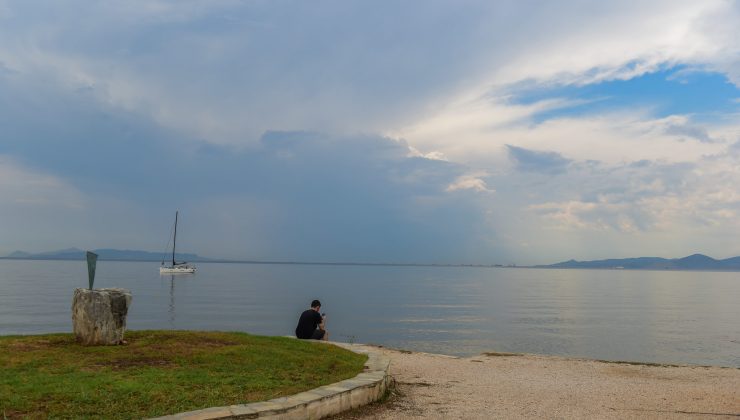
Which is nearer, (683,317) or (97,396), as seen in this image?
(97,396)

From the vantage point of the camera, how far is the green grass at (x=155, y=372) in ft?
28.3

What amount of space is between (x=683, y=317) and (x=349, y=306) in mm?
37860

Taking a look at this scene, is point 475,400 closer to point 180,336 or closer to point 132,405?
point 132,405

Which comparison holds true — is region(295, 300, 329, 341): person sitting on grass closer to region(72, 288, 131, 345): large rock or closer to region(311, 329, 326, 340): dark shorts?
region(311, 329, 326, 340): dark shorts

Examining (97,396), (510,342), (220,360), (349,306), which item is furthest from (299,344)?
(349,306)

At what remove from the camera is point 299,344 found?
49.9 ft

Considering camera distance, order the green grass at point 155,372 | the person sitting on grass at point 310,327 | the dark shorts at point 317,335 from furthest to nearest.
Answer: the dark shorts at point 317,335, the person sitting on grass at point 310,327, the green grass at point 155,372

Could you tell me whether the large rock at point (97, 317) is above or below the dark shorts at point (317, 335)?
above

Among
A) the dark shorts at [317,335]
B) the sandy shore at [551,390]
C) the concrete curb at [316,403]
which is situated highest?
the concrete curb at [316,403]

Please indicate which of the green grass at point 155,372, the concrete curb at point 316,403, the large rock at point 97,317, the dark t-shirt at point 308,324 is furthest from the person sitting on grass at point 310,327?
the concrete curb at point 316,403

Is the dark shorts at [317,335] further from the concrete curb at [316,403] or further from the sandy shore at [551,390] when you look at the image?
the concrete curb at [316,403]

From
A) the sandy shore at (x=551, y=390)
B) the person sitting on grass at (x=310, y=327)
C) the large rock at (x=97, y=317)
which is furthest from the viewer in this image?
the person sitting on grass at (x=310, y=327)

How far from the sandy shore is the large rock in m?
7.18

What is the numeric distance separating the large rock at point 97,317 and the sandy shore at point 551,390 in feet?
23.6
